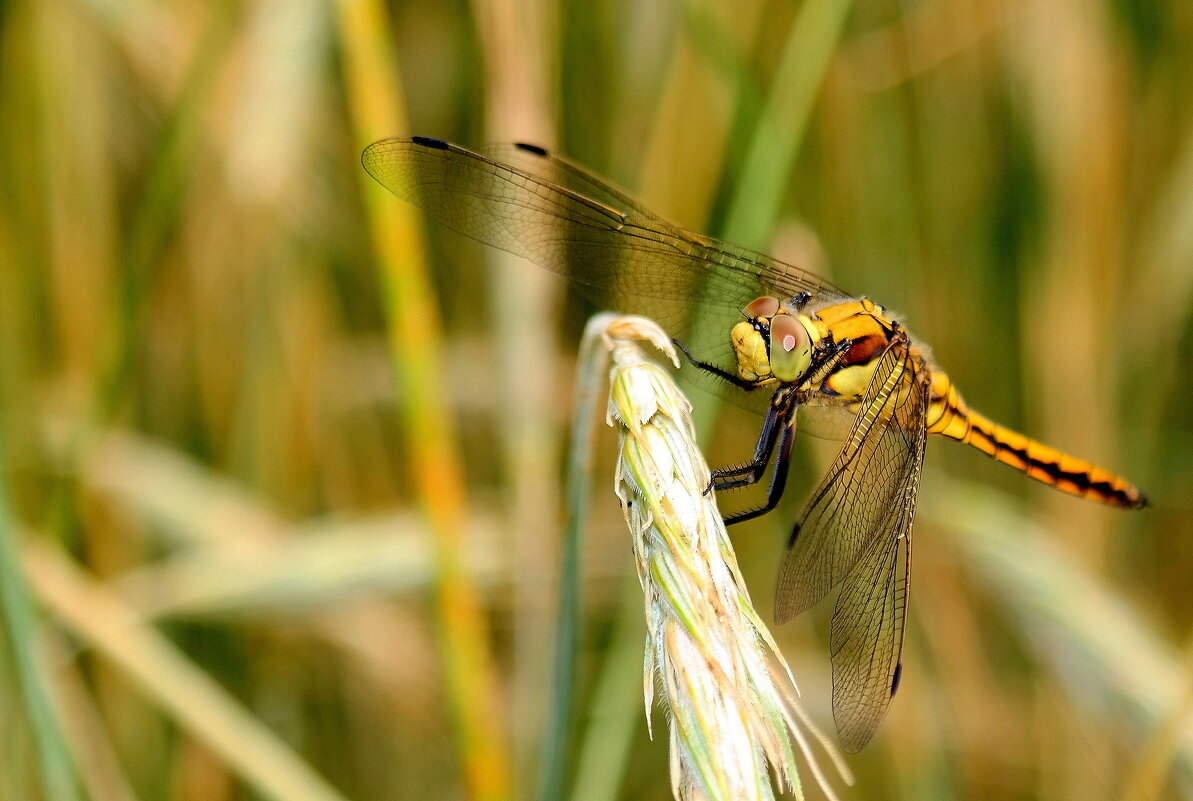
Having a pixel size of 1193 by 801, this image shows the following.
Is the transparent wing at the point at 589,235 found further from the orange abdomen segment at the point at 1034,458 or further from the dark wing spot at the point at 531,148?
the orange abdomen segment at the point at 1034,458

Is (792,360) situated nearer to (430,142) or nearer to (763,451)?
(763,451)

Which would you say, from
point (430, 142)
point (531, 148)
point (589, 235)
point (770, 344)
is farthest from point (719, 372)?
point (430, 142)

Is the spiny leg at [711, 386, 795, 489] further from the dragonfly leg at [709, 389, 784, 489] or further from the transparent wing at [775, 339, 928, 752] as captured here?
the transparent wing at [775, 339, 928, 752]

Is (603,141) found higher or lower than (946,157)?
lower

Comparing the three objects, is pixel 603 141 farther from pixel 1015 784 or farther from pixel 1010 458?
pixel 1015 784

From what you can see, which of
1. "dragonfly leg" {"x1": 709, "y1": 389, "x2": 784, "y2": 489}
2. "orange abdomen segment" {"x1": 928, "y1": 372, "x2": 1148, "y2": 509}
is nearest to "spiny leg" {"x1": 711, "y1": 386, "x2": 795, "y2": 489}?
"dragonfly leg" {"x1": 709, "y1": 389, "x2": 784, "y2": 489}

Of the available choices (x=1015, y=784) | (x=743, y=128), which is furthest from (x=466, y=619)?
(x=1015, y=784)

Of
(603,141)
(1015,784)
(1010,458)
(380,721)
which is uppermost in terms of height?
(603,141)
